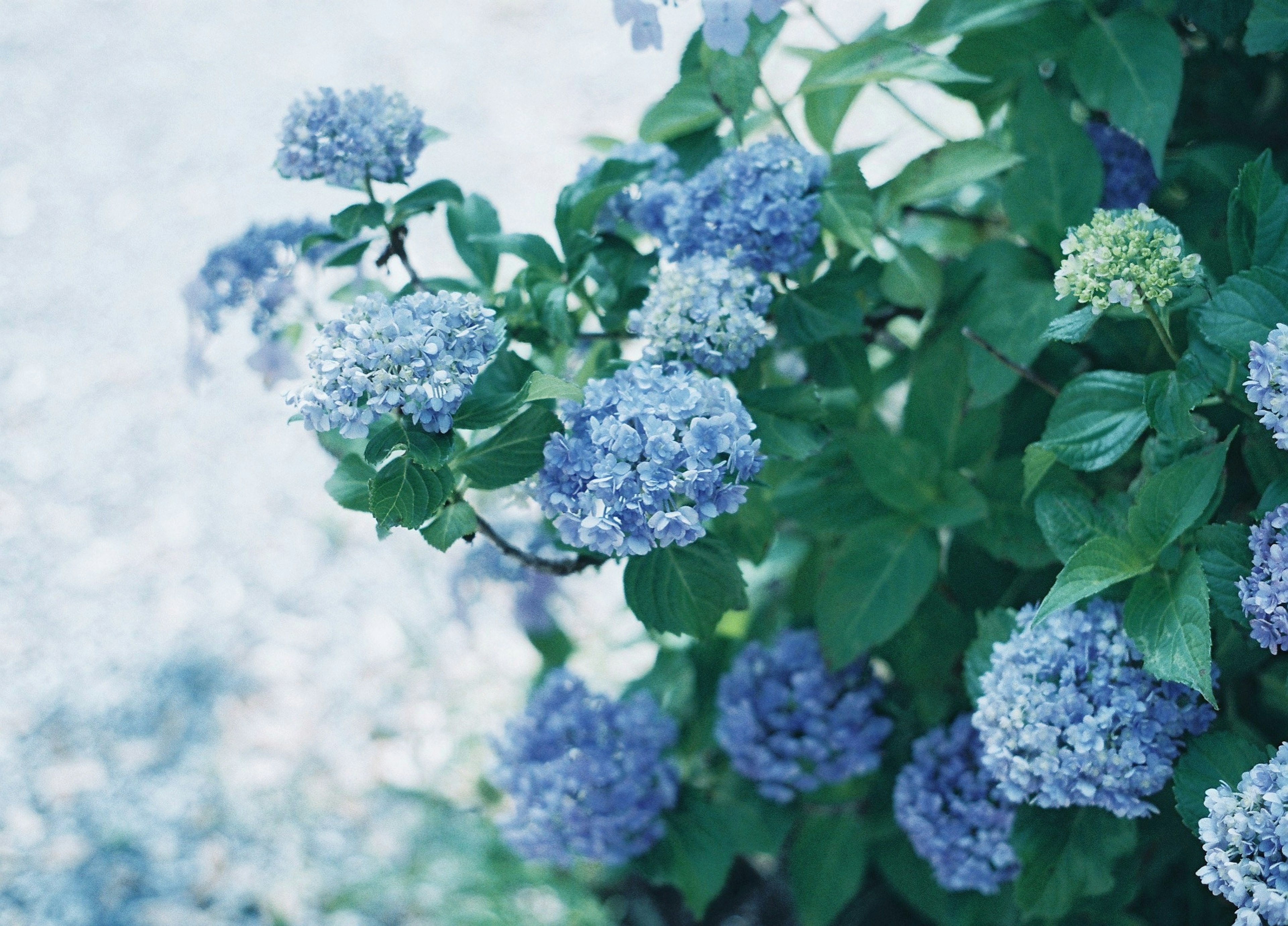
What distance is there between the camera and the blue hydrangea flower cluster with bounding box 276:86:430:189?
45.4 inches

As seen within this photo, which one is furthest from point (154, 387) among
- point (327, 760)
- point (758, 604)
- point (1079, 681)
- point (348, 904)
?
point (1079, 681)

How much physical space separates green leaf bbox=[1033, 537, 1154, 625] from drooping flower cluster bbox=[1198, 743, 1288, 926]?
0.60 ft

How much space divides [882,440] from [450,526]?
59 centimetres

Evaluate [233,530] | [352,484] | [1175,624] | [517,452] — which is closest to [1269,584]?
[1175,624]

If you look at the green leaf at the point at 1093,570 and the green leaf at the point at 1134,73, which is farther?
the green leaf at the point at 1134,73

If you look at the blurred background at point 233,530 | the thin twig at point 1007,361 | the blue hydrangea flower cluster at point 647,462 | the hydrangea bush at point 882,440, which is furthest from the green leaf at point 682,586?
the blurred background at point 233,530

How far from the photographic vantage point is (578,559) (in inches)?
50.0

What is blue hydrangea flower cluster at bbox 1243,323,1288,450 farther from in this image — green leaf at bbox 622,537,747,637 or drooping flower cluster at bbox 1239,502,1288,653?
green leaf at bbox 622,537,747,637

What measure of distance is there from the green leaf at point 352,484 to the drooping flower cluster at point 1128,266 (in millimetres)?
673

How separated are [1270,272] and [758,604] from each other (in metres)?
1.06

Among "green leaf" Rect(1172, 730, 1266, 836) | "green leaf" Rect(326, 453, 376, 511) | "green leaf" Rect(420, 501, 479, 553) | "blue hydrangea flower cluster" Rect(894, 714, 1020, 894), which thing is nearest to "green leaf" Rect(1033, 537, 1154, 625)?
"green leaf" Rect(1172, 730, 1266, 836)

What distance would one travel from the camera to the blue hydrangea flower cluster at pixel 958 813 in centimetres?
133

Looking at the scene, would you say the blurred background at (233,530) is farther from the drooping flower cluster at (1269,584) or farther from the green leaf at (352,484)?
the drooping flower cluster at (1269,584)

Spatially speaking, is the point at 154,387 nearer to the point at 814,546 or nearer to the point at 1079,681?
the point at 814,546
